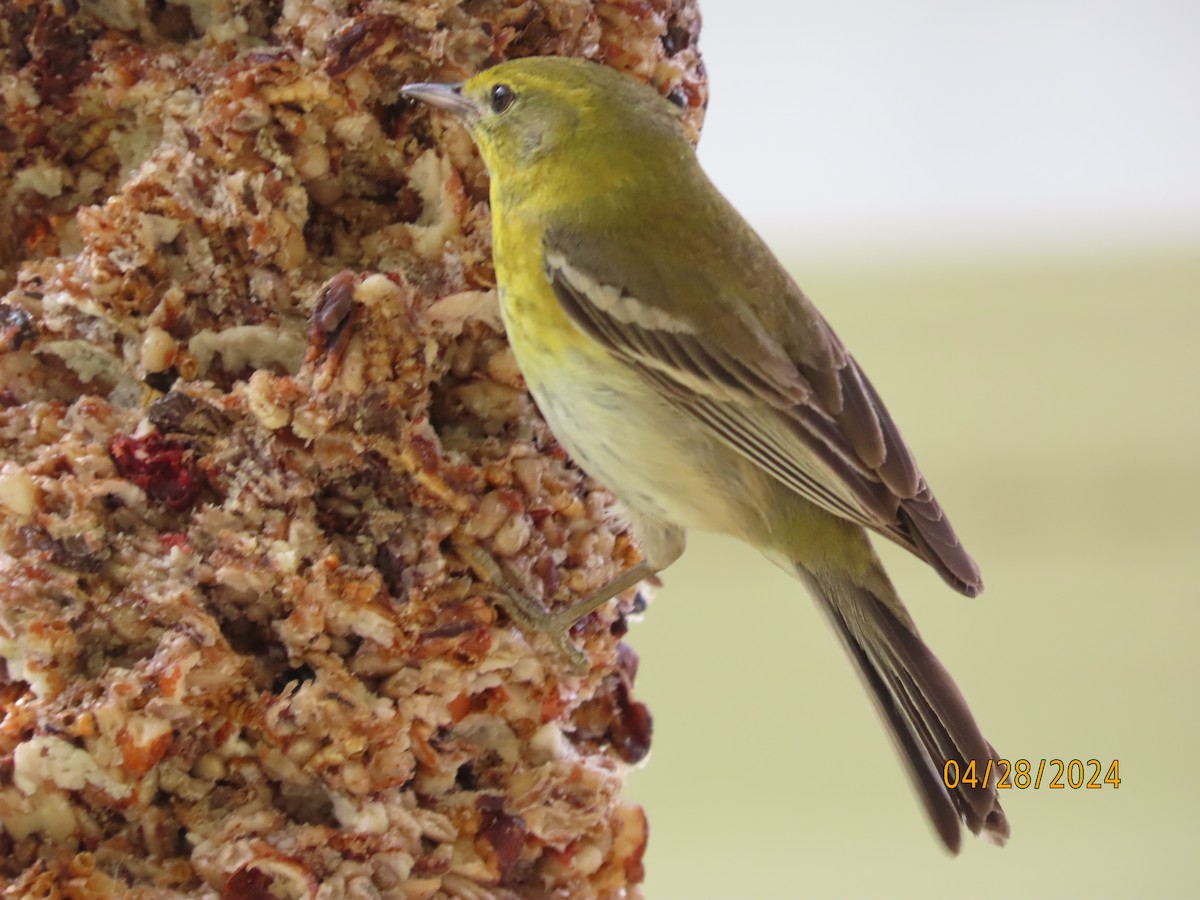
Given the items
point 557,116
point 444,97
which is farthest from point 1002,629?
point 444,97

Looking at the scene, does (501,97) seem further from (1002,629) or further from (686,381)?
(1002,629)

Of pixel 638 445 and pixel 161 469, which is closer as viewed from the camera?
pixel 161 469

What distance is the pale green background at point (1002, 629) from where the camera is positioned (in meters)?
2.84

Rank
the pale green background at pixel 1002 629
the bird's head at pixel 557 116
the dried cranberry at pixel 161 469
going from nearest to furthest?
1. the dried cranberry at pixel 161 469
2. the bird's head at pixel 557 116
3. the pale green background at pixel 1002 629

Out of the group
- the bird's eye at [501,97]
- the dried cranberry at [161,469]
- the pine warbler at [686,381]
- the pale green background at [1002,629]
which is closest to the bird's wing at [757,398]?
the pine warbler at [686,381]

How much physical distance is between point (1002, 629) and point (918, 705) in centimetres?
187

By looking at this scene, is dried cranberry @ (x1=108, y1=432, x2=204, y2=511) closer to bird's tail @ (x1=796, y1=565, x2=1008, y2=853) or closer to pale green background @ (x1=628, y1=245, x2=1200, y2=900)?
bird's tail @ (x1=796, y1=565, x2=1008, y2=853)

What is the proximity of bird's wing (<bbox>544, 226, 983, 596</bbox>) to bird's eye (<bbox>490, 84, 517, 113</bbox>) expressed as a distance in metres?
0.12

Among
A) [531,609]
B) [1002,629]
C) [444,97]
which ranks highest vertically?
[444,97]

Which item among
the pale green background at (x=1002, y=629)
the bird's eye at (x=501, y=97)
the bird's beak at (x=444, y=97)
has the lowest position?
the pale green background at (x=1002, y=629)

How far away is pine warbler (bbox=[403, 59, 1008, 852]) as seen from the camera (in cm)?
116

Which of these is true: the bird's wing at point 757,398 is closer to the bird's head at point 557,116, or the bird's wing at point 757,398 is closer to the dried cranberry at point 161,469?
the bird's head at point 557,116

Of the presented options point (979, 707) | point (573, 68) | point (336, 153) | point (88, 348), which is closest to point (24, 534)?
point (88, 348)

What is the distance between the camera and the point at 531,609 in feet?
3.50
